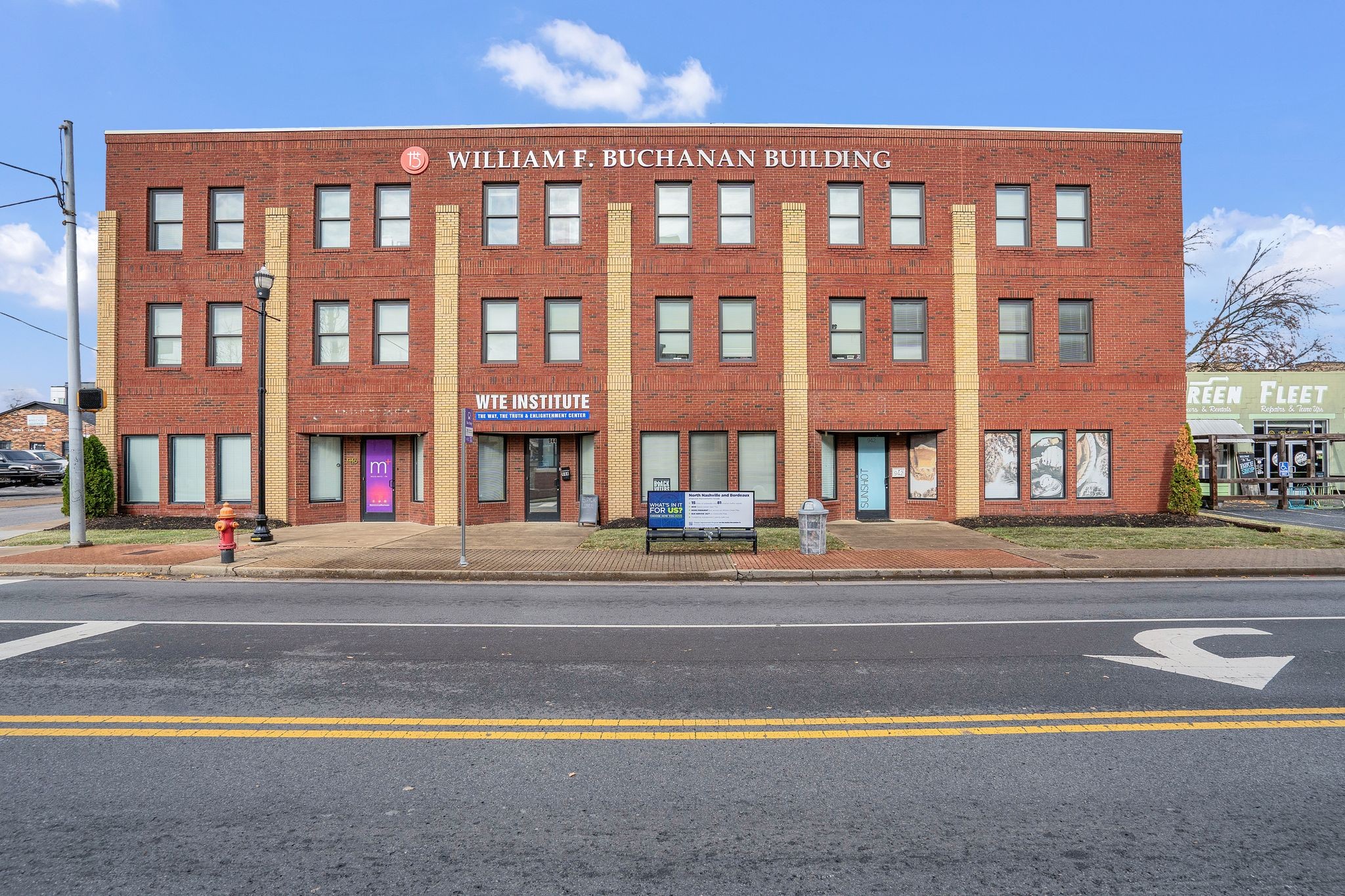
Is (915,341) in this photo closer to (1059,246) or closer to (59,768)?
(1059,246)

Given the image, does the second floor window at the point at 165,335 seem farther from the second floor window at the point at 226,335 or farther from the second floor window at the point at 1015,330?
the second floor window at the point at 1015,330

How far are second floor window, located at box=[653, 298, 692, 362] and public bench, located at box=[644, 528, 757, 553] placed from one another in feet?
20.8

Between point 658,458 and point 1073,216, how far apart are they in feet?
41.3

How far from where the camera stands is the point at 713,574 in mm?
11703

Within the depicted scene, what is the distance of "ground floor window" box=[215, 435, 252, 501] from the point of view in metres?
19.2

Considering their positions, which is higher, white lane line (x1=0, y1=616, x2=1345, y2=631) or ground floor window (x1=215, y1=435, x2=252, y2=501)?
ground floor window (x1=215, y1=435, x2=252, y2=501)

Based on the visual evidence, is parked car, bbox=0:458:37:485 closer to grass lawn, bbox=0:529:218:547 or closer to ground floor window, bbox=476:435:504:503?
grass lawn, bbox=0:529:218:547

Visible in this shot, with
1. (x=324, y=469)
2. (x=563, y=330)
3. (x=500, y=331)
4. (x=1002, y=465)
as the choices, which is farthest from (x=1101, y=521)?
(x=324, y=469)

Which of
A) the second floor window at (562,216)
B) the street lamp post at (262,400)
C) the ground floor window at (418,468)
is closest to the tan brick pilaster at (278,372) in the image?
→ the ground floor window at (418,468)

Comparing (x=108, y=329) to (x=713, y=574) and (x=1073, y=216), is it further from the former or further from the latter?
(x=1073, y=216)

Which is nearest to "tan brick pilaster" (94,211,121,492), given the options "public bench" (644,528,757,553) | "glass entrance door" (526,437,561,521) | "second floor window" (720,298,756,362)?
"glass entrance door" (526,437,561,521)

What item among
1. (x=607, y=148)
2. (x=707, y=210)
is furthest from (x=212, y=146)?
(x=707, y=210)

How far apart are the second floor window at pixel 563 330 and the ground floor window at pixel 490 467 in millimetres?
2611

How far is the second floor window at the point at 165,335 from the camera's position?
1927cm
